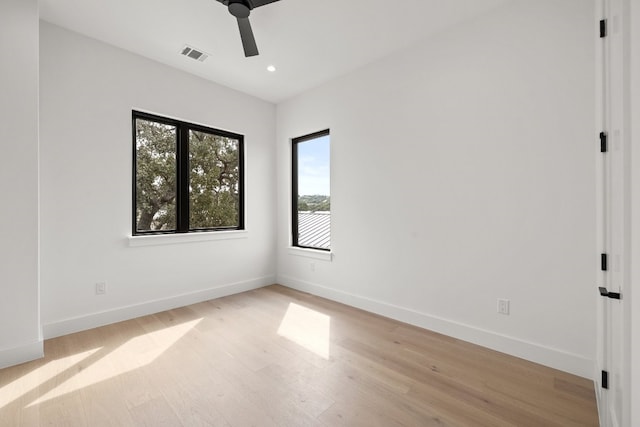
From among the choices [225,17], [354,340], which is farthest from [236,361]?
[225,17]

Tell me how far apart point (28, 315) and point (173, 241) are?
1347 mm

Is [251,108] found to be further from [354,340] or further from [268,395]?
[268,395]

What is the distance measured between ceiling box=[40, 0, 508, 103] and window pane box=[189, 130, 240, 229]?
0.89 m

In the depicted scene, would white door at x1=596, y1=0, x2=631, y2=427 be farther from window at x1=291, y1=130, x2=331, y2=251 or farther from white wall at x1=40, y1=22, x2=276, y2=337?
white wall at x1=40, y1=22, x2=276, y2=337

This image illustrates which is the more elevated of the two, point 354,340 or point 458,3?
point 458,3

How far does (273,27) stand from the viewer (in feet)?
8.50

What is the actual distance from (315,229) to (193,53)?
2522mm

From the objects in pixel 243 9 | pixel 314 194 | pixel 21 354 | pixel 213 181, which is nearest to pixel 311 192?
pixel 314 194

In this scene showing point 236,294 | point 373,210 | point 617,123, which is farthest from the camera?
point 236,294

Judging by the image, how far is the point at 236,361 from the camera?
2.18m

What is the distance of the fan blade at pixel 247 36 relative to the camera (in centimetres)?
217

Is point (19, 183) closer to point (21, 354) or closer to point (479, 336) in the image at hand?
point (21, 354)

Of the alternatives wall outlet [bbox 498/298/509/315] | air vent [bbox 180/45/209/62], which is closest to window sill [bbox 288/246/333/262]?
wall outlet [bbox 498/298/509/315]

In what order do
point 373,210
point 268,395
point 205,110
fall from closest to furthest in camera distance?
point 268,395
point 373,210
point 205,110
